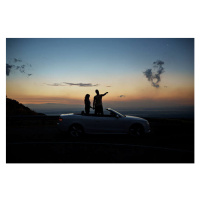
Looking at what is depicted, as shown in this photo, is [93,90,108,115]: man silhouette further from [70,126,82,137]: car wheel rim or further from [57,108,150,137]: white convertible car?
[70,126,82,137]: car wheel rim

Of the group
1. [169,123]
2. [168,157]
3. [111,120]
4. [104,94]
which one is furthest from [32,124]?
[168,157]

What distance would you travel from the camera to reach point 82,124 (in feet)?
30.9

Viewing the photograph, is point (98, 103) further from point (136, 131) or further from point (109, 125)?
point (136, 131)

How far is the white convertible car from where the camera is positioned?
9.38m

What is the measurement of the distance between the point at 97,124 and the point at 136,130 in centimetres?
193

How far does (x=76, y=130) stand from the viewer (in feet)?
30.9

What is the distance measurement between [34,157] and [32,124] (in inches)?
396

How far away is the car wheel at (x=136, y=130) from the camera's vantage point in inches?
383

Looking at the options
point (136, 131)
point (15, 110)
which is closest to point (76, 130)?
point (136, 131)

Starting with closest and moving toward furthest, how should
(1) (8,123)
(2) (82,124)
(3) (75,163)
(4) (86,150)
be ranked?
(3) (75,163) → (4) (86,150) → (2) (82,124) → (1) (8,123)

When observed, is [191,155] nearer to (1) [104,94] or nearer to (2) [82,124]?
(2) [82,124]

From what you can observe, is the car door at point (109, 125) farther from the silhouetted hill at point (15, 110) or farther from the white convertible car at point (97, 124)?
the silhouetted hill at point (15, 110)

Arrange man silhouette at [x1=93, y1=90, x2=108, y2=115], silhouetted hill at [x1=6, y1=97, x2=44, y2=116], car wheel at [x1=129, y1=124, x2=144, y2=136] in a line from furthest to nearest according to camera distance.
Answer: silhouetted hill at [x1=6, y1=97, x2=44, y2=116]
man silhouette at [x1=93, y1=90, x2=108, y2=115]
car wheel at [x1=129, y1=124, x2=144, y2=136]

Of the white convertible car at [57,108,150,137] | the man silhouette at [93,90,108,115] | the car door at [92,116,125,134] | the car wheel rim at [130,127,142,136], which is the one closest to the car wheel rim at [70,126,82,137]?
the white convertible car at [57,108,150,137]
